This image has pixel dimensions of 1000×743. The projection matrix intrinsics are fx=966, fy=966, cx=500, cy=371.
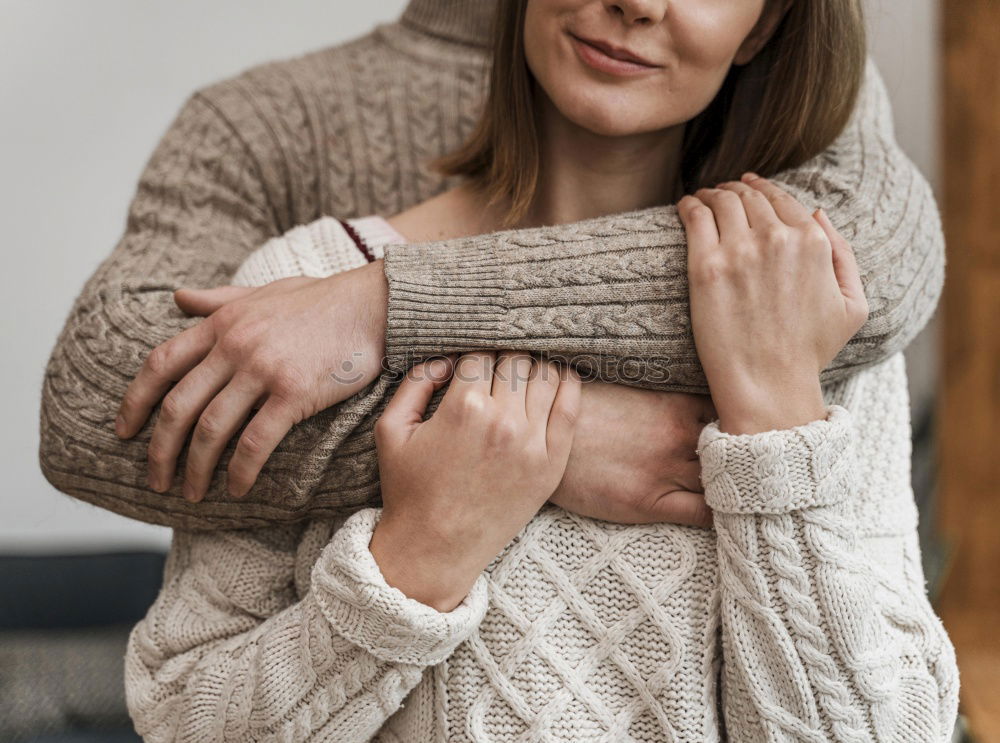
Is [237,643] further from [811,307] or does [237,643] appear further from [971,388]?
[971,388]

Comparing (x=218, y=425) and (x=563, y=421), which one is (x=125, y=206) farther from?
(x=563, y=421)

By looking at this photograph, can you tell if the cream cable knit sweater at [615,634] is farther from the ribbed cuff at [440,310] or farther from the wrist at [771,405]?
the ribbed cuff at [440,310]

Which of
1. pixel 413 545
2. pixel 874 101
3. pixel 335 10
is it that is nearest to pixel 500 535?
pixel 413 545

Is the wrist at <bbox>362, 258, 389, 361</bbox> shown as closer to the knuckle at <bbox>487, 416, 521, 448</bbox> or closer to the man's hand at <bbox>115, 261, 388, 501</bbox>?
the man's hand at <bbox>115, 261, 388, 501</bbox>

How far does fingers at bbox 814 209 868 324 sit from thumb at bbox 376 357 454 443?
414 mm

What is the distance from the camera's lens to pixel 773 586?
0.94 meters

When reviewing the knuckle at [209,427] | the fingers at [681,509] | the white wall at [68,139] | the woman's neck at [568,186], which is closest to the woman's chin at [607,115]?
the woman's neck at [568,186]

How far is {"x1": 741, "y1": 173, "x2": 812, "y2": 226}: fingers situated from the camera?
39.6 inches

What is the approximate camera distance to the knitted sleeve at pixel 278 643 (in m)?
0.93

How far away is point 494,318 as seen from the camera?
0.99m

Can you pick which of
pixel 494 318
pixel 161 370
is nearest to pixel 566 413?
pixel 494 318

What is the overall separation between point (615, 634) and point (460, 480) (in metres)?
0.23

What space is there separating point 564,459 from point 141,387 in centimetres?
46

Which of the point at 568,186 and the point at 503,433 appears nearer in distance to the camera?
the point at 503,433
